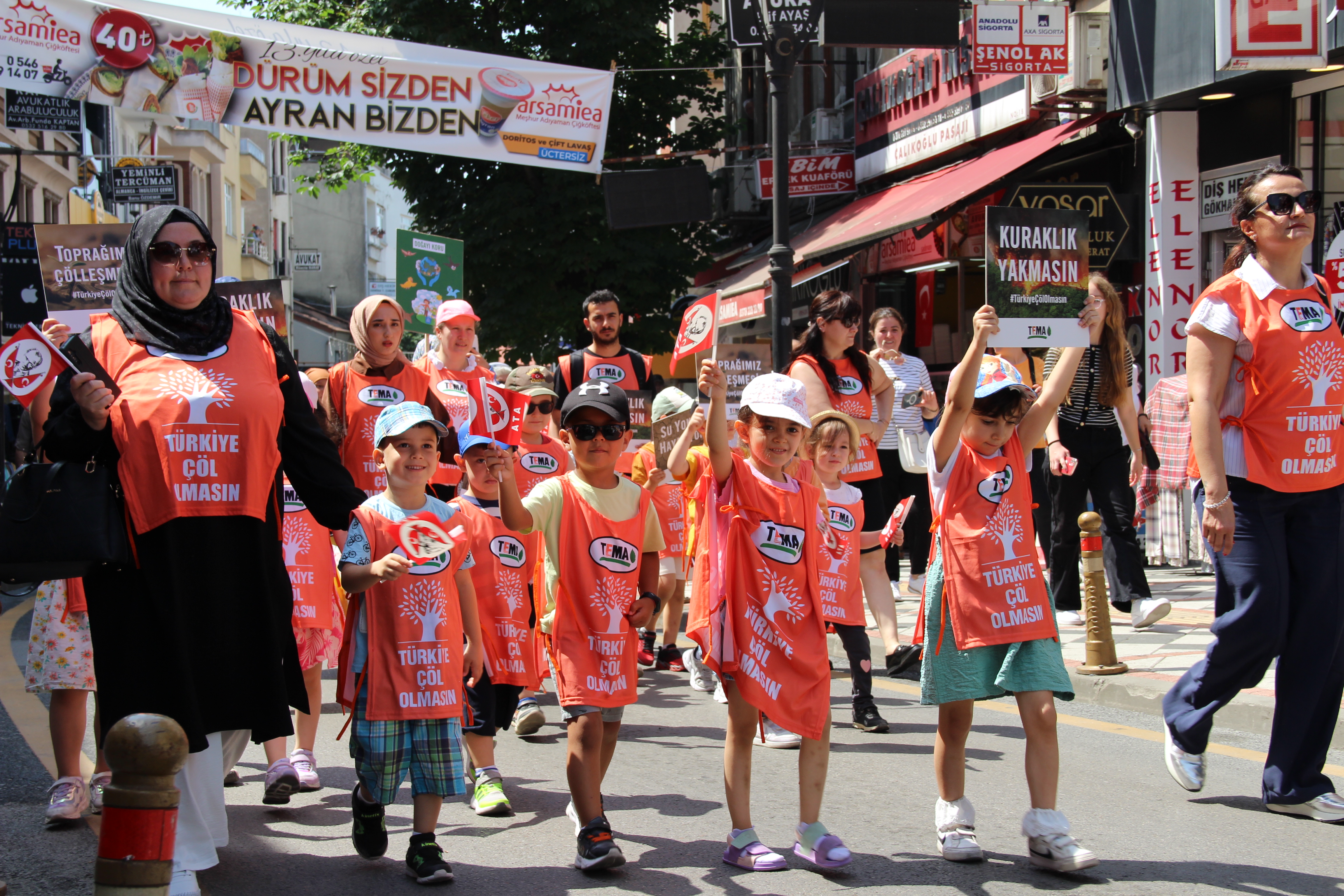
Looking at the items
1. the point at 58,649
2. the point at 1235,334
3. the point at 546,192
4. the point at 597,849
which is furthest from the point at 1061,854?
the point at 546,192

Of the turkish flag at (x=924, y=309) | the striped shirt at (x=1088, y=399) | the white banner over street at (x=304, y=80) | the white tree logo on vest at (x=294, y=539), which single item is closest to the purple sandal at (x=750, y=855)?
the white tree logo on vest at (x=294, y=539)

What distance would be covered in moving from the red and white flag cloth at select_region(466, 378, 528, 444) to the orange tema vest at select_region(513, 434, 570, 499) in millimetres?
2190

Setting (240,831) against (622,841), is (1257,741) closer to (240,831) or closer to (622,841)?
(622,841)

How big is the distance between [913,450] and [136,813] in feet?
24.4

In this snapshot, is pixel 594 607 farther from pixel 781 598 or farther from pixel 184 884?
pixel 184 884

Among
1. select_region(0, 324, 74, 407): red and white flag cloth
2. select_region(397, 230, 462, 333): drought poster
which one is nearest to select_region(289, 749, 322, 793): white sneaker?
select_region(0, 324, 74, 407): red and white flag cloth

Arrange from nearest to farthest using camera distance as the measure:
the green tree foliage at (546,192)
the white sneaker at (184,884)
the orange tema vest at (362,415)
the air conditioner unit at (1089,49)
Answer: the white sneaker at (184,884)
the orange tema vest at (362,415)
the air conditioner unit at (1089,49)
the green tree foliage at (546,192)

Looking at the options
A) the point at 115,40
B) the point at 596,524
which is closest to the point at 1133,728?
the point at 596,524

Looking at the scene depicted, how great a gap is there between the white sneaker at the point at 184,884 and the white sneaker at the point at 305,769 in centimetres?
165

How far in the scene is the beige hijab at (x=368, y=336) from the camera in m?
6.27

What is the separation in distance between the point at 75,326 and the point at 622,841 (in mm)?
4911

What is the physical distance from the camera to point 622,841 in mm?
4824

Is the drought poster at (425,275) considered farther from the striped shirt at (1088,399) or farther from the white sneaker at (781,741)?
the white sneaker at (781,741)

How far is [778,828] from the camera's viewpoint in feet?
16.2
